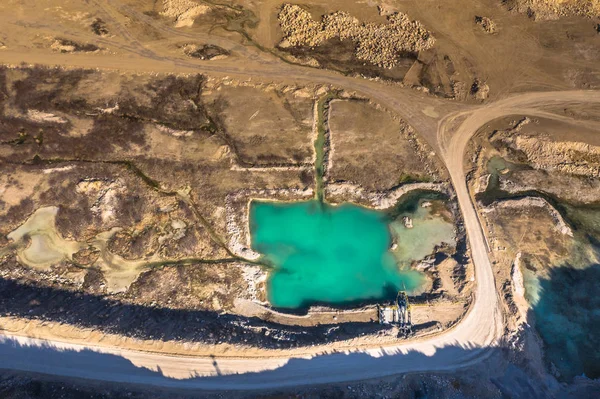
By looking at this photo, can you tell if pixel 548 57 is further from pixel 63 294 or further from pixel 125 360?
pixel 63 294

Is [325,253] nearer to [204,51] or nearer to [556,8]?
[204,51]

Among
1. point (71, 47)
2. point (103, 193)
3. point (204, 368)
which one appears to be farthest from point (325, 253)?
point (71, 47)

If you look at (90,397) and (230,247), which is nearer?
(90,397)

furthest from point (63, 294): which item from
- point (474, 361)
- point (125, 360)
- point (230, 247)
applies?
point (474, 361)

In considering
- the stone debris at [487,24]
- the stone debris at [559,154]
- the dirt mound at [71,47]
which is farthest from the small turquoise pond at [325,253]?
the dirt mound at [71,47]

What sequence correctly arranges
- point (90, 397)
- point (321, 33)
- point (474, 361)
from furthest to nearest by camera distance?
point (321, 33) → point (474, 361) → point (90, 397)

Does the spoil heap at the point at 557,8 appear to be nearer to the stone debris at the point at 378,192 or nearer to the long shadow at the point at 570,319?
the stone debris at the point at 378,192
